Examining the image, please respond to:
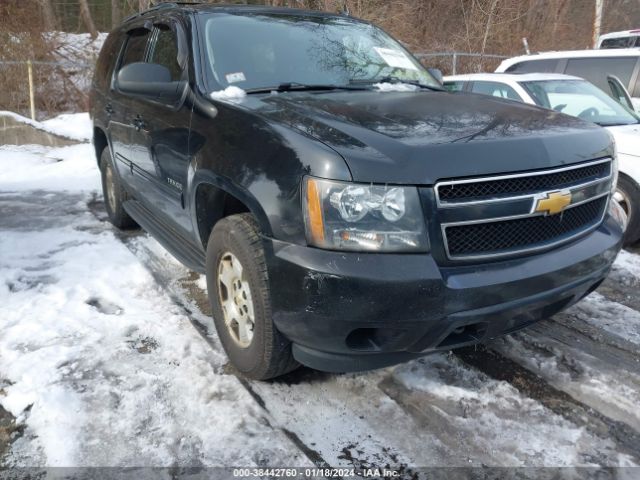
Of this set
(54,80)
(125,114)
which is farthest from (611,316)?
(54,80)

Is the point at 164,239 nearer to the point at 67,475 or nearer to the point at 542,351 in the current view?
the point at 67,475

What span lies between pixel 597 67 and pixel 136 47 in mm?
6171

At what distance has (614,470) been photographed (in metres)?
2.30

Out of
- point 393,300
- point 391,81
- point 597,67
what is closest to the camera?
point 393,300

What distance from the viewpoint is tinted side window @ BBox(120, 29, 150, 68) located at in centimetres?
442

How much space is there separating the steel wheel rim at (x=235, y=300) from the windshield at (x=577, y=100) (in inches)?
175

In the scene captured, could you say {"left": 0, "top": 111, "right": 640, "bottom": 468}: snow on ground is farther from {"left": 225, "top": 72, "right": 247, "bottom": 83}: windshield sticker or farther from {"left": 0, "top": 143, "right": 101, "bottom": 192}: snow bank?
{"left": 0, "top": 143, "right": 101, "bottom": 192}: snow bank

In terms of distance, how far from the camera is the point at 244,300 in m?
2.75

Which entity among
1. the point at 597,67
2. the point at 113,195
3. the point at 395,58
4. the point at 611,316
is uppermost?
the point at 395,58

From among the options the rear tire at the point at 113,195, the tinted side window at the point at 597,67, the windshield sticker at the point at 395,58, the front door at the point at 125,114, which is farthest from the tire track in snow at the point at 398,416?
the tinted side window at the point at 597,67

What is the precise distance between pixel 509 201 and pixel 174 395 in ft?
6.17

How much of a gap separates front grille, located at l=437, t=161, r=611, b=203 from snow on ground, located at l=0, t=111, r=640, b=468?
109cm

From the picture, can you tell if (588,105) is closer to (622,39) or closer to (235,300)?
(235,300)

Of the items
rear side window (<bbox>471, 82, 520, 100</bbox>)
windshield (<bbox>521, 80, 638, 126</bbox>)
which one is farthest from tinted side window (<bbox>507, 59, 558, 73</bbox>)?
rear side window (<bbox>471, 82, 520, 100</bbox>)
